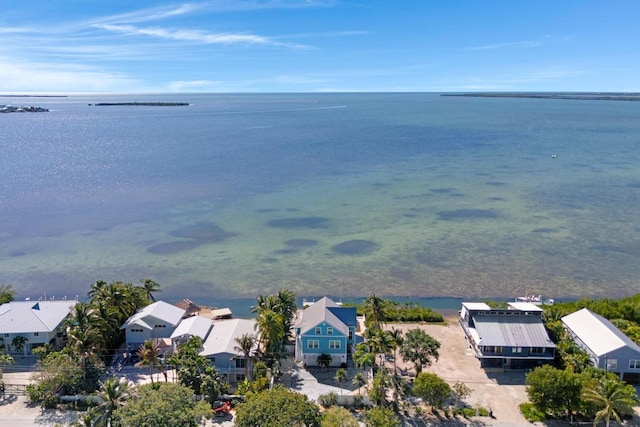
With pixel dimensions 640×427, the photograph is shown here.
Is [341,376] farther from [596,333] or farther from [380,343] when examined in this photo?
[596,333]

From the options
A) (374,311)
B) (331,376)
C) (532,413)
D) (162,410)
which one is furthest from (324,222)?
(162,410)


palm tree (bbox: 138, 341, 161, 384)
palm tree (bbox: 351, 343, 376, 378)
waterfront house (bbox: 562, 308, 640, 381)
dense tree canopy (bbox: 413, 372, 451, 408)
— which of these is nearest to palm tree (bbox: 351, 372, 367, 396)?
palm tree (bbox: 351, 343, 376, 378)

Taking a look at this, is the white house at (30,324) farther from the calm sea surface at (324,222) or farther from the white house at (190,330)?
the calm sea surface at (324,222)

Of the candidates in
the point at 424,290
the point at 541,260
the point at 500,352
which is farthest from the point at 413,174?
the point at 500,352

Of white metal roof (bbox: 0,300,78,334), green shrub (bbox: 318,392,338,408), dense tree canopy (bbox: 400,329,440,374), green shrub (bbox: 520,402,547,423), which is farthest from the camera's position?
white metal roof (bbox: 0,300,78,334)

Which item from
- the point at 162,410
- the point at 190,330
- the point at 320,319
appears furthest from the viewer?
the point at 190,330

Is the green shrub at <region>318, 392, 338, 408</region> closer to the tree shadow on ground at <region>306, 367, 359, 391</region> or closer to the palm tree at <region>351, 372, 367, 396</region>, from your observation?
the palm tree at <region>351, 372, 367, 396</region>

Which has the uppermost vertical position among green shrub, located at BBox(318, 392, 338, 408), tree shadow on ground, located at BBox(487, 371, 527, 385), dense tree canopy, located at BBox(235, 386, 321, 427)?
dense tree canopy, located at BBox(235, 386, 321, 427)

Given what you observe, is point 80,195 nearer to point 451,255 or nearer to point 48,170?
point 48,170
